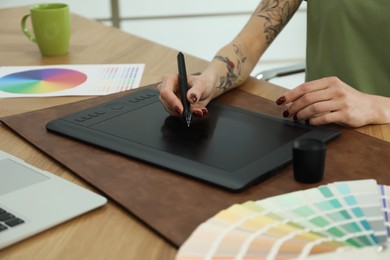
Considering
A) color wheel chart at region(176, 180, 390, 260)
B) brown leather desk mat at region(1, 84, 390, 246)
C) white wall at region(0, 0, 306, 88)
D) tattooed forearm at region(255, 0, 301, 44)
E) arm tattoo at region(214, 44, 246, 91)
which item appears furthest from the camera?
white wall at region(0, 0, 306, 88)

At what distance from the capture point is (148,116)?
1.11m

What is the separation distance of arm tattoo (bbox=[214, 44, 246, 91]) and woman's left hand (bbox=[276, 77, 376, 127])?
191mm

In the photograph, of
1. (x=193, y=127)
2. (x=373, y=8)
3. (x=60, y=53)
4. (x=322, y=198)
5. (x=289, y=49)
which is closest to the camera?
(x=322, y=198)

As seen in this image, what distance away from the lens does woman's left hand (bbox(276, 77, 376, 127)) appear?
106 centimetres

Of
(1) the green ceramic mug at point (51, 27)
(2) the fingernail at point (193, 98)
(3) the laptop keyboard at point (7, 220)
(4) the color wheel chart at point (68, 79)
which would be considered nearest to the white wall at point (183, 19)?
(1) the green ceramic mug at point (51, 27)

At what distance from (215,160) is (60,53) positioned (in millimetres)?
868

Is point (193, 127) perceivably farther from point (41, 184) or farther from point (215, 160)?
point (41, 184)

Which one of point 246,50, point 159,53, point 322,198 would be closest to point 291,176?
point 322,198

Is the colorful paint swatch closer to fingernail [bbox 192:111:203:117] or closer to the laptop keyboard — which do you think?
fingernail [bbox 192:111:203:117]

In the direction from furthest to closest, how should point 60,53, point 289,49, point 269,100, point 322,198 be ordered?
point 289,49
point 60,53
point 269,100
point 322,198

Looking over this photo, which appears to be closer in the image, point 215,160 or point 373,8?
point 215,160

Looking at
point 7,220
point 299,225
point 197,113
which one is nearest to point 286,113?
point 197,113

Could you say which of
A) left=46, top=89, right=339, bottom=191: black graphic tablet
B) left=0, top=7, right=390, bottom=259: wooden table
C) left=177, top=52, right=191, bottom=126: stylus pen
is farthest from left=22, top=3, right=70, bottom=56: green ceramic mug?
left=177, top=52, right=191, bottom=126: stylus pen

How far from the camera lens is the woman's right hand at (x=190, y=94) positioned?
1083 millimetres
